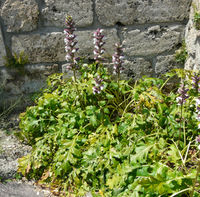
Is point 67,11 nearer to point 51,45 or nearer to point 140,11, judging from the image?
point 51,45

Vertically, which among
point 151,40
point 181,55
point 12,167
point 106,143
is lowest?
point 12,167

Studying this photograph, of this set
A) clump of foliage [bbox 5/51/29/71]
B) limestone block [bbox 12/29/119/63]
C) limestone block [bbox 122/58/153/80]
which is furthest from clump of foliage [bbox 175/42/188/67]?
clump of foliage [bbox 5/51/29/71]

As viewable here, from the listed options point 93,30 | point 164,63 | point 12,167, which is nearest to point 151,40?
point 164,63

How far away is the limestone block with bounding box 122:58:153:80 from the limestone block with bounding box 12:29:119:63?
0.29m

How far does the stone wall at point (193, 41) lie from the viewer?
2806 mm

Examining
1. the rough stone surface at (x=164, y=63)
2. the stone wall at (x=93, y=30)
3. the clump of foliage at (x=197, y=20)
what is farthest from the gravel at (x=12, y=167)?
the clump of foliage at (x=197, y=20)

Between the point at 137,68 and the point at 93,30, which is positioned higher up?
the point at 93,30

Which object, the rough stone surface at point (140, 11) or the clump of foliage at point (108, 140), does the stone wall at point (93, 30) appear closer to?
the rough stone surface at point (140, 11)

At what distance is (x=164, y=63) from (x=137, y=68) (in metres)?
0.36

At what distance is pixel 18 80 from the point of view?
3.38m

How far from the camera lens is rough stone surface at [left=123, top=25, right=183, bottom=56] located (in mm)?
3096

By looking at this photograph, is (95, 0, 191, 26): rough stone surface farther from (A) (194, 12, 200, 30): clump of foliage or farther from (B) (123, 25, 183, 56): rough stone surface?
(A) (194, 12, 200, 30): clump of foliage

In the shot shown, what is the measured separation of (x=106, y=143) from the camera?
238cm

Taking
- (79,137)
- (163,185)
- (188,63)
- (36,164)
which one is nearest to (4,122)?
(36,164)
